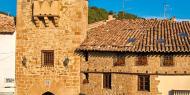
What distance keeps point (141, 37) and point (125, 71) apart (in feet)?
9.04

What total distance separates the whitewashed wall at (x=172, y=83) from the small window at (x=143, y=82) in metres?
0.82

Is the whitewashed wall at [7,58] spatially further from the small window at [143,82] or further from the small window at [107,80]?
the small window at [143,82]

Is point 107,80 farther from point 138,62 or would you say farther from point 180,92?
point 180,92

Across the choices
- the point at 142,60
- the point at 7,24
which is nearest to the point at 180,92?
the point at 142,60

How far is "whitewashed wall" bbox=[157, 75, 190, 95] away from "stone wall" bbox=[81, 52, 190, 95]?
0.24m

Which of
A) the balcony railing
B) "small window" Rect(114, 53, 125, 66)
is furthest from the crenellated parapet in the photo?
the balcony railing

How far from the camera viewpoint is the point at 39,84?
3462 centimetres

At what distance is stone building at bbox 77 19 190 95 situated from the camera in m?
32.3

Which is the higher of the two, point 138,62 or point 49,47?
point 49,47

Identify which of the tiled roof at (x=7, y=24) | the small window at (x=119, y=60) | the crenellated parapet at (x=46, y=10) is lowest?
the small window at (x=119, y=60)

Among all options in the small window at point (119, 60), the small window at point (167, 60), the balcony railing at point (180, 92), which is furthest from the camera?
the small window at point (119, 60)

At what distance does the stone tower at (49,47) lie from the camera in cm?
3438

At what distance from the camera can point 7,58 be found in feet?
116

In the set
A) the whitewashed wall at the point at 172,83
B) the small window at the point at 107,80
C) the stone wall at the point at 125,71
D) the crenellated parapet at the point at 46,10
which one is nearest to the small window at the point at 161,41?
the stone wall at the point at 125,71
